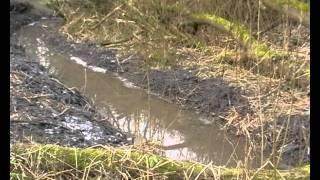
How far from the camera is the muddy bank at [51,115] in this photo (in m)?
5.09

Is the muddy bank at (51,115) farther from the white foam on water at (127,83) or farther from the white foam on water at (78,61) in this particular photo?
the white foam on water at (78,61)

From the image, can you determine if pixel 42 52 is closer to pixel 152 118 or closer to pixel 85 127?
pixel 152 118

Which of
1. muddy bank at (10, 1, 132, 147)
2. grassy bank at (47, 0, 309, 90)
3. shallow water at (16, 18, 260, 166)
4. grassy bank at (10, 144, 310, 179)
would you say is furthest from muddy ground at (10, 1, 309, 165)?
grassy bank at (10, 144, 310, 179)

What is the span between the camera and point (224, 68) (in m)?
7.71

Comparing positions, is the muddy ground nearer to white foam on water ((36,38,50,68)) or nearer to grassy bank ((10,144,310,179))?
white foam on water ((36,38,50,68))

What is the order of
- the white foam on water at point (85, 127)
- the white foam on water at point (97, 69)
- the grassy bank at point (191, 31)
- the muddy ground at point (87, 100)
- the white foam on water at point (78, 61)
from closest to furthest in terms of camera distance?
the muddy ground at point (87, 100)
the white foam on water at point (85, 127)
the grassy bank at point (191, 31)
the white foam on water at point (97, 69)
the white foam on water at point (78, 61)

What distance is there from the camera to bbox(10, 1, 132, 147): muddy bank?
5.09 meters

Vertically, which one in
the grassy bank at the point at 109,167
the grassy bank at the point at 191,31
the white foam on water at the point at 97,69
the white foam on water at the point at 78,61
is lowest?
the grassy bank at the point at 109,167

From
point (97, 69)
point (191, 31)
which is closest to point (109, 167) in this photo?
point (97, 69)

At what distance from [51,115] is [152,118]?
1278 millimetres

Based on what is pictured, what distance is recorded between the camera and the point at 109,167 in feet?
11.9

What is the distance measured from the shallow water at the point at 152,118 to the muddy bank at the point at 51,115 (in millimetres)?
304

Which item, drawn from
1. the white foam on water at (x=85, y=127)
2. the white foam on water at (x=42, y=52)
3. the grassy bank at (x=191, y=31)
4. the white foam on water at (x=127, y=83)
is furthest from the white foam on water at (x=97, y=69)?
the white foam on water at (x=85, y=127)

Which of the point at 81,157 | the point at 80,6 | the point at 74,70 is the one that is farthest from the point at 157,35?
the point at 81,157
